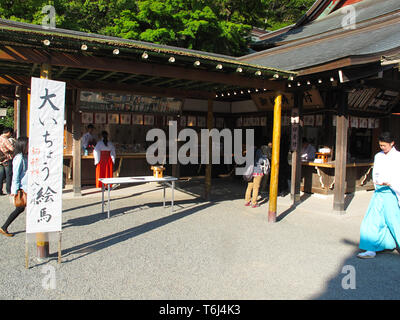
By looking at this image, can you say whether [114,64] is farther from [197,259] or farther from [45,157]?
[197,259]

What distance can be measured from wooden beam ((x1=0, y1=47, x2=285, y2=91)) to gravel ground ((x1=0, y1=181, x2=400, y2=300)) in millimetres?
2805

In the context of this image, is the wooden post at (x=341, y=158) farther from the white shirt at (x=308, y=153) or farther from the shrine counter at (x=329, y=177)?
the white shirt at (x=308, y=153)

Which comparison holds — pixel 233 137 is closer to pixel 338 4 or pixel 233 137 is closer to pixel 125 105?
pixel 125 105

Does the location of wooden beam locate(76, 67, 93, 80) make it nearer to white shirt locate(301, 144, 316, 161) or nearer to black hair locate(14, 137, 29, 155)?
black hair locate(14, 137, 29, 155)

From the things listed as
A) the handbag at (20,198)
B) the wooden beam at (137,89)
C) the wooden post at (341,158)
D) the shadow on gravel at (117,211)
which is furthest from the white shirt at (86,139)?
the wooden post at (341,158)

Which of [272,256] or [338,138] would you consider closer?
[272,256]

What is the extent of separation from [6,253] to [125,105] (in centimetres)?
603

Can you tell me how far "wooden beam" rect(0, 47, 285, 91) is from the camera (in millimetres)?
4234

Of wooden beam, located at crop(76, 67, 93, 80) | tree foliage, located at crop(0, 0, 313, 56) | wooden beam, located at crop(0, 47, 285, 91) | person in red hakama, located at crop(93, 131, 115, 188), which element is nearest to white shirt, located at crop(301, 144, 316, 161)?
wooden beam, located at crop(0, 47, 285, 91)

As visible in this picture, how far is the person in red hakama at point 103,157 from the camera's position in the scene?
31.4 ft

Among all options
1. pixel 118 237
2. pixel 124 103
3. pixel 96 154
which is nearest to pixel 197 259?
pixel 118 237

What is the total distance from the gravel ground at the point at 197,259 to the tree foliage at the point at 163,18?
379 inches

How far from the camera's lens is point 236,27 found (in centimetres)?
1530
